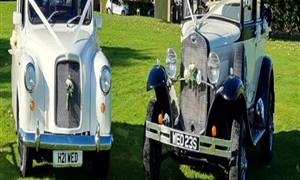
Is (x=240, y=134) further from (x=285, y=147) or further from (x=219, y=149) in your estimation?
(x=285, y=147)

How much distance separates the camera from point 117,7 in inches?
1705

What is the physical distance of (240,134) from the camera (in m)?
7.77

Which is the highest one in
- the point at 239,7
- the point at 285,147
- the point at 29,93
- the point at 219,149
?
the point at 239,7

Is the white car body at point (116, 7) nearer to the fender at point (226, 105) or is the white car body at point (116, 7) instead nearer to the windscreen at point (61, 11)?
the windscreen at point (61, 11)

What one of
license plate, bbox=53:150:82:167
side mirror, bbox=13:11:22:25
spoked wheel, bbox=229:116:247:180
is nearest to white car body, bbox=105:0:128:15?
side mirror, bbox=13:11:22:25

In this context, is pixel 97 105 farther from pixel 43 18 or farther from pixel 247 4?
pixel 247 4

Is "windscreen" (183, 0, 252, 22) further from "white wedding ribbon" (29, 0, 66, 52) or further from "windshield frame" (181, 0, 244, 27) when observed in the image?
"white wedding ribbon" (29, 0, 66, 52)

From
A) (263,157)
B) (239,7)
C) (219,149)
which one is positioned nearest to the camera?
Answer: (219,149)

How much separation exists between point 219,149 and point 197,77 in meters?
1.01

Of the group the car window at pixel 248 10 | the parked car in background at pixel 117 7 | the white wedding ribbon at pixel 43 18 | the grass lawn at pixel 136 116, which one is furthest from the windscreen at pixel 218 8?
the parked car in background at pixel 117 7

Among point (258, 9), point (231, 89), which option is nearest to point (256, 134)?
point (231, 89)

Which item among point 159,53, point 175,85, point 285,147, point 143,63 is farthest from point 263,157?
point 159,53

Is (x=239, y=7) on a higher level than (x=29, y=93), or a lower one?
higher

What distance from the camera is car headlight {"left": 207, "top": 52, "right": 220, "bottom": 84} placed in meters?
8.02
